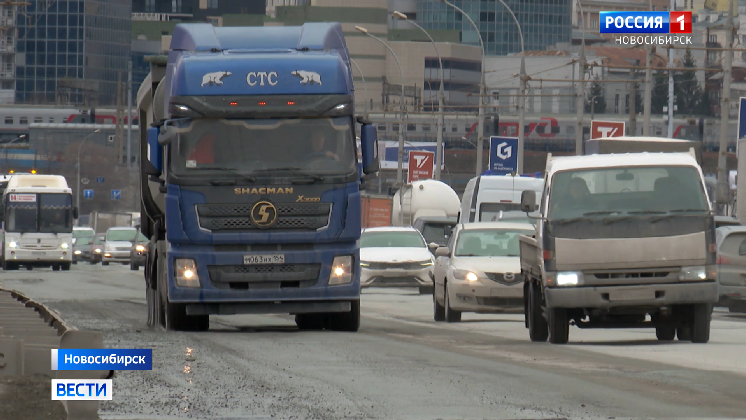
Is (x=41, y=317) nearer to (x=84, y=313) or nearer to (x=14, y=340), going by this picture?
(x=14, y=340)

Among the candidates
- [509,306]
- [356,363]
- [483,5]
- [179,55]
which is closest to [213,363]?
[356,363]

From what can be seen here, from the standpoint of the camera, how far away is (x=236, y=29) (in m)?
17.5

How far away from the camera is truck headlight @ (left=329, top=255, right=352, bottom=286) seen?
16.6 m

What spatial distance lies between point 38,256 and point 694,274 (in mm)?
41294

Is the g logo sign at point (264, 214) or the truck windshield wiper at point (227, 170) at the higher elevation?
the truck windshield wiper at point (227, 170)

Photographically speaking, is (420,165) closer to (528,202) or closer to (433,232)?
(433,232)

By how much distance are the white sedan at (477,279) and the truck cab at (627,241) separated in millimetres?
4320

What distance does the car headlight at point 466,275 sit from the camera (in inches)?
798

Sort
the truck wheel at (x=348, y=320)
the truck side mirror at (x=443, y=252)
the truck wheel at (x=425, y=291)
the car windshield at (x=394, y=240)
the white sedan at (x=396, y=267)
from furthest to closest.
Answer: the car windshield at (x=394, y=240) → the truck wheel at (x=425, y=291) → the white sedan at (x=396, y=267) → the truck side mirror at (x=443, y=252) → the truck wheel at (x=348, y=320)

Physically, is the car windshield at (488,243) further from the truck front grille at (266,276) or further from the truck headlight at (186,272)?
the truck headlight at (186,272)

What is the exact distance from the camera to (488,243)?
22062 mm

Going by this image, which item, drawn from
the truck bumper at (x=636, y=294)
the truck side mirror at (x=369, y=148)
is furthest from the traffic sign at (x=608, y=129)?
the truck bumper at (x=636, y=294)

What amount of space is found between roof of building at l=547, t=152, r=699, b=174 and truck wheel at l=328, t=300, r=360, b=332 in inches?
119

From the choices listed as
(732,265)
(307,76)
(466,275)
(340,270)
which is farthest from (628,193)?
(732,265)
